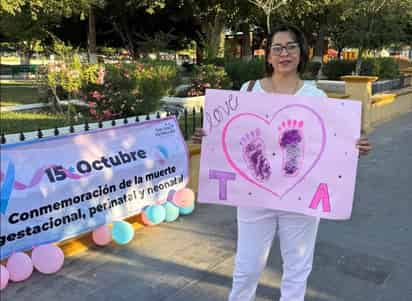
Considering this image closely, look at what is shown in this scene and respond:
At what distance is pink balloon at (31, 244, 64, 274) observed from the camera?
359 cm

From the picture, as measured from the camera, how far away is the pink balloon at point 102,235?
4113 millimetres

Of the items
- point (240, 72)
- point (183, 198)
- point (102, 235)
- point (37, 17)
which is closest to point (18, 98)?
point (37, 17)

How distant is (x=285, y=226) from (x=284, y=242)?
0.32ft

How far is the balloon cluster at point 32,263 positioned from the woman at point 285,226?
5.52 ft

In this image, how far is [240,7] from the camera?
906 inches

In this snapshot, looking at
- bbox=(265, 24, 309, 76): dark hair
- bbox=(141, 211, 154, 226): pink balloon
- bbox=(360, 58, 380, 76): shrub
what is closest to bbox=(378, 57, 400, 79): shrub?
bbox=(360, 58, 380, 76): shrub

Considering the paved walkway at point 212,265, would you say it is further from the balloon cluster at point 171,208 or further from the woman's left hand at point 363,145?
the woman's left hand at point 363,145

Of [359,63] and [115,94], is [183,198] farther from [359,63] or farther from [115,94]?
[359,63]

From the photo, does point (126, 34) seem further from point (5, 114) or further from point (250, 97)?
point (250, 97)

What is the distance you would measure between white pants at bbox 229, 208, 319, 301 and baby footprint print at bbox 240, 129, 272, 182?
222mm

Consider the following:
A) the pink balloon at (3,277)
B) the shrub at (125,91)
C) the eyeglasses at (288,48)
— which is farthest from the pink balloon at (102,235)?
the shrub at (125,91)

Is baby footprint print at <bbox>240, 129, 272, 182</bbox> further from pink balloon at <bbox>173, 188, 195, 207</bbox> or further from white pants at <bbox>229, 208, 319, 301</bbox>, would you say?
pink balloon at <bbox>173, 188, 195, 207</bbox>

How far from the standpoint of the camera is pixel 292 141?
2623 mm

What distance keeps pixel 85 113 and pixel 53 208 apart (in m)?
7.11
